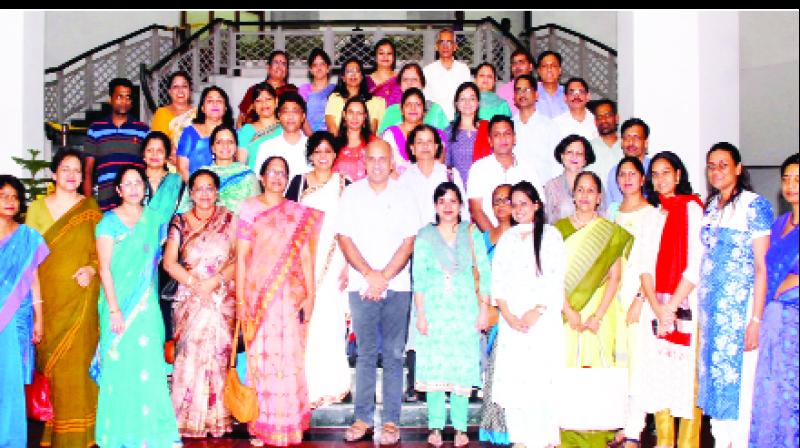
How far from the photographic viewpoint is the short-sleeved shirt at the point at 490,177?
4.96 meters

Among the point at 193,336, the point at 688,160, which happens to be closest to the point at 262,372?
the point at 193,336

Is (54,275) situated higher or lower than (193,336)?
higher

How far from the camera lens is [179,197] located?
4.83 m

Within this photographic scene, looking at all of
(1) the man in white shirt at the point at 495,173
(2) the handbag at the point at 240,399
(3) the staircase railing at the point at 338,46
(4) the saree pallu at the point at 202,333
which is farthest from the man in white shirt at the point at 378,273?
(3) the staircase railing at the point at 338,46

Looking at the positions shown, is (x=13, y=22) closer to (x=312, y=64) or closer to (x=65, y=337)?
(x=312, y=64)

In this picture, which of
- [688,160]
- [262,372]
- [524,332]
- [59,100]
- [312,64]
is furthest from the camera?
[59,100]

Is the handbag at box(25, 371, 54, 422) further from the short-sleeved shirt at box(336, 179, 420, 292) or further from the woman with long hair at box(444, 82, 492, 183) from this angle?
the woman with long hair at box(444, 82, 492, 183)

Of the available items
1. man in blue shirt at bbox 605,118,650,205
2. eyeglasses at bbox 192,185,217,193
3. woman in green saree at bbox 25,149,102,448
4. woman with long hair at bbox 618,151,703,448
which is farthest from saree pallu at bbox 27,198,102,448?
man in blue shirt at bbox 605,118,650,205

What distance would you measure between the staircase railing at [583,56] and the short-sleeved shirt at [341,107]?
6.09 m

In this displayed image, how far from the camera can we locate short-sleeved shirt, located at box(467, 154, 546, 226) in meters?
4.96

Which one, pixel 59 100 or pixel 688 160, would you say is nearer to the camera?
pixel 688 160

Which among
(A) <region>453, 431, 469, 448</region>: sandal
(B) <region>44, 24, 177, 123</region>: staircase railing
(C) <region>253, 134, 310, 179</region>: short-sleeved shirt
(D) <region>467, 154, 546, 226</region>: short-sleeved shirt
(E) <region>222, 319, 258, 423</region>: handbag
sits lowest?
(A) <region>453, 431, 469, 448</region>: sandal

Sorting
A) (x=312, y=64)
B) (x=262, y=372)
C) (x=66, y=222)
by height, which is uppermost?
(x=312, y=64)

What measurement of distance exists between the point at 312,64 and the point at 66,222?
8.22 ft
